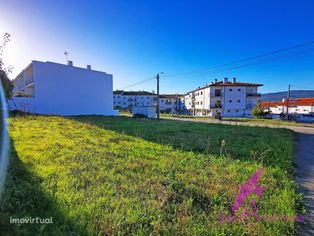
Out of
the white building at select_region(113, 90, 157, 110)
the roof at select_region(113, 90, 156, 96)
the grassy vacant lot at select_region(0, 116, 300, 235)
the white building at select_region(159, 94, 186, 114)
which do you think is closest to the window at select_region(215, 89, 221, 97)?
the white building at select_region(159, 94, 186, 114)

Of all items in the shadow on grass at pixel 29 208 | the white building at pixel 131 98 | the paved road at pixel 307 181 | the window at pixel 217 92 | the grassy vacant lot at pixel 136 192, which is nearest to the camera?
the shadow on grass at pixel 29 208

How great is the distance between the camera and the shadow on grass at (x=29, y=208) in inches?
83.5

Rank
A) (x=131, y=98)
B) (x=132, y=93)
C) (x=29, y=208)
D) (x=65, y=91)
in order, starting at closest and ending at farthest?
(x=29, y=208)
(x=65, y=91)
(x=132, y=93)
(x=131, y=98)

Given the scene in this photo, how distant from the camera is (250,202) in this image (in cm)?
298

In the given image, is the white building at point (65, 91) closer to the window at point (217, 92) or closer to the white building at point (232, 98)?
the white building at point (232, 98)

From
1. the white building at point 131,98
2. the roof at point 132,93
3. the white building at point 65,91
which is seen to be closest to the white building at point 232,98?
the white building at point 65,91

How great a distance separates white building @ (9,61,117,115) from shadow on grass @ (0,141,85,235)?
19279mm

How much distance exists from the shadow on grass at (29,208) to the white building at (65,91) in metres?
19.3

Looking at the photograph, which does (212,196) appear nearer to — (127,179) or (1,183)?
(127,179)

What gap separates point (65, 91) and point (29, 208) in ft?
75.8

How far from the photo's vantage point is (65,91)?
2316cm

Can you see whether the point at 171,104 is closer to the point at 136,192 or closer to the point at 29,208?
the point at 136,192

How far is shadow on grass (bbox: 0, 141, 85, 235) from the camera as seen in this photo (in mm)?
2121

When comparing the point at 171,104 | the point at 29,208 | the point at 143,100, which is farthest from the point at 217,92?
the point at 29,208
